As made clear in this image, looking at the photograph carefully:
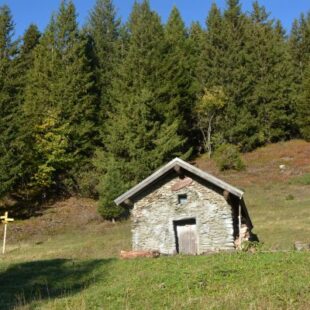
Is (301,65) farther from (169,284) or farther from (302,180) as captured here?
(169,284)

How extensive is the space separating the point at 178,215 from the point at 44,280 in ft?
27.2

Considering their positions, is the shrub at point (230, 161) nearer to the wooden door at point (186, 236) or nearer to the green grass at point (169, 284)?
the wooden door at point (186, 236)

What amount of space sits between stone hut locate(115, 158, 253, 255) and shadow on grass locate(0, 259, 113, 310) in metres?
4.44

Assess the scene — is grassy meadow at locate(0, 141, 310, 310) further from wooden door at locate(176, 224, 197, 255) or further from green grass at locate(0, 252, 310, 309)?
wooden door at locate(176, 224, 197, 255)

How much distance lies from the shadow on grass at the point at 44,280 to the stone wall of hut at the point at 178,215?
4390 millimetres


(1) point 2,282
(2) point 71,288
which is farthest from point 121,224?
(2) point 71,288

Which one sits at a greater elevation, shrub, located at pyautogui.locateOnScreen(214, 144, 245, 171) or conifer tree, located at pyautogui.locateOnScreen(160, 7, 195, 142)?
conifer tree, located at pyautogui.locateOnScreen(160, 7, 195, 142)

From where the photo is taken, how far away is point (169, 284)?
12.0m

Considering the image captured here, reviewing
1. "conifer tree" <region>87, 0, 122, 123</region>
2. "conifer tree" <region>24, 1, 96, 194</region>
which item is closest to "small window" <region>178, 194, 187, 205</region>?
"conifer tree" <region>24, 1, 96, 194</region>

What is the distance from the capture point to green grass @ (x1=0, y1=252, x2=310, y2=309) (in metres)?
9.69

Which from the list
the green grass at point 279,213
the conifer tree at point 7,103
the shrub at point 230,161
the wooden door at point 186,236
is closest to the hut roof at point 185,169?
the wooden door at point 186,236

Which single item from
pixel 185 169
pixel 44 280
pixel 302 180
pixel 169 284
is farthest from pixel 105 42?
pixel 169 284

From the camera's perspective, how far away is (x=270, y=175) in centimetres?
4725

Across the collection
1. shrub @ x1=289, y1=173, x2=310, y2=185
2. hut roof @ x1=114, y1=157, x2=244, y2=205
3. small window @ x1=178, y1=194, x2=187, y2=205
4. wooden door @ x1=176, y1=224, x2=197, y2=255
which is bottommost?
wooden door @ x1=176, y1=224, x2=197, y2=255
